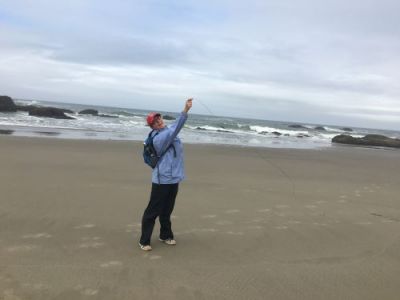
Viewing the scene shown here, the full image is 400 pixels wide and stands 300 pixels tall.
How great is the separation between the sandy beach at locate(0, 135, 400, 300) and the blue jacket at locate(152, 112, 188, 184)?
0.85m

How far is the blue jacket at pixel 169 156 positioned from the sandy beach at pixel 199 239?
2.77 feet

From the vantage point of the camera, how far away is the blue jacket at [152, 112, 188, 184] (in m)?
4.70

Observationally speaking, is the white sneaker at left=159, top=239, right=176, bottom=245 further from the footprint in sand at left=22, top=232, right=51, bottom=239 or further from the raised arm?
the footprint in sand at left=22, top=232, right=51, bottom=239

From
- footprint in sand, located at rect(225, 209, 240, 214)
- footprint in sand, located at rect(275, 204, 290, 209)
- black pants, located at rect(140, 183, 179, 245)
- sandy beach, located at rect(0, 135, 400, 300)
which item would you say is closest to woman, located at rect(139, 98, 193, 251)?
black pants, located at rect(140, 183, 179, 245)

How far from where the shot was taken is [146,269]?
A: 4234mm

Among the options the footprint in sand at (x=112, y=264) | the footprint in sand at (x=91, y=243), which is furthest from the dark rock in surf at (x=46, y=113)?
the footprint in sand at (x=112, y=264)

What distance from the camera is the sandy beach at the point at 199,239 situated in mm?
3902

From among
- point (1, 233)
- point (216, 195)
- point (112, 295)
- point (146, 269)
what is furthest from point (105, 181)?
point (112, 295)

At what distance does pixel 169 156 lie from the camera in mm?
4832

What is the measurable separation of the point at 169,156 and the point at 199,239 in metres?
1.23

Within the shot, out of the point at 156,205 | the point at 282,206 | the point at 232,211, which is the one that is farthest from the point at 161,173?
the point at 282,206

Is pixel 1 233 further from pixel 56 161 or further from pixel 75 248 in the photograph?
pixel 56 161

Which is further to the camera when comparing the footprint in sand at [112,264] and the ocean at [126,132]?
the ocean at [126,132]

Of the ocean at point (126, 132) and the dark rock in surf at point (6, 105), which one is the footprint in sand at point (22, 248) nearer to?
the ocean at point (126, 132)
